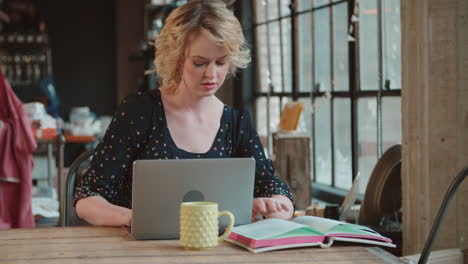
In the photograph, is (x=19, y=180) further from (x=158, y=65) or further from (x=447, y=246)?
(x=447, y=246)

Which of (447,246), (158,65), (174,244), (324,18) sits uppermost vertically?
(324,18)

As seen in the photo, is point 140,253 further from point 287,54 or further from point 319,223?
point 287,54

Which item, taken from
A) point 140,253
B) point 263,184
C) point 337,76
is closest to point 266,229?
point 140,253

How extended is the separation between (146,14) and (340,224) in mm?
8345

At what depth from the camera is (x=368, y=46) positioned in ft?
14.0

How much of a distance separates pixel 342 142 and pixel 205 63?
2541 millimetres

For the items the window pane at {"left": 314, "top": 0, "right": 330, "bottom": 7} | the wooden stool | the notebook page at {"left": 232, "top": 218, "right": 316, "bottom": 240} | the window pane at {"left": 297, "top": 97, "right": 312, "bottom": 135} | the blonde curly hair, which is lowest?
the wooden stool

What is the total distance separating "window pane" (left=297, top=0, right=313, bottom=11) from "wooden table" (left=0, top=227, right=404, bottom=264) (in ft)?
11.5

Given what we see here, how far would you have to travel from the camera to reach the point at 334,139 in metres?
4.78

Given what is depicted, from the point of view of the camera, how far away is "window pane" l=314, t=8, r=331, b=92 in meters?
4.88

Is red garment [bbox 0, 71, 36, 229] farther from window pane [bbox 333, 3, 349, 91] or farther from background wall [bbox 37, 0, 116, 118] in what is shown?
background wall [bbox 37, 0, 116, 118]

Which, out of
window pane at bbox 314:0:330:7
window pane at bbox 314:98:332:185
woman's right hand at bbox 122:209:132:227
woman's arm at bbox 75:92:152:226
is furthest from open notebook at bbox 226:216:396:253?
window pane at bbox 314:0:330:7

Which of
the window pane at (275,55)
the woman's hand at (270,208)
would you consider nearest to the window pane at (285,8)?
the window pane at (275,55)

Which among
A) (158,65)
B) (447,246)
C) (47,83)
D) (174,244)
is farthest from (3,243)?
(47,83)
